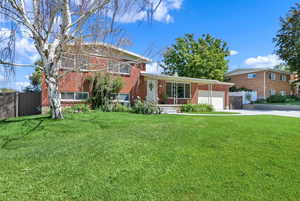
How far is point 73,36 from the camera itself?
7.15m

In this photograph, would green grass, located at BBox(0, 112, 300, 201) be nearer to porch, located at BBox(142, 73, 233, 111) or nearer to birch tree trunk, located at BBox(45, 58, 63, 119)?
birch tree trunk, located at BBox(45, 58, 63, 119)

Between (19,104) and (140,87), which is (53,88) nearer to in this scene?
(19,104)

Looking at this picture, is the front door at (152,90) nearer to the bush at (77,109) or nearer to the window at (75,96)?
the window at (75,96)

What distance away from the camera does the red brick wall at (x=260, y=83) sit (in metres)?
25.6

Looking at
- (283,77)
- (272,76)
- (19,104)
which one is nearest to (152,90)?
(19,104)

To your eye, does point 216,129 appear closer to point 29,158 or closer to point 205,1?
point 29,158

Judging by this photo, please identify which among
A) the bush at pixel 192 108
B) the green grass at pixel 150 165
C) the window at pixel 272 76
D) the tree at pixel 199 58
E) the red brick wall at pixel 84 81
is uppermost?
the tree at pixel 199 58

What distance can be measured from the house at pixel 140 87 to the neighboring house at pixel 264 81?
10005mm

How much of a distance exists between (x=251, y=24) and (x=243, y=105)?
1182 centimetres

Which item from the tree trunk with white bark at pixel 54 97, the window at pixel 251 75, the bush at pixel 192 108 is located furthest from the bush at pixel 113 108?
the window at pixel 251 75

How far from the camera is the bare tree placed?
6.05m

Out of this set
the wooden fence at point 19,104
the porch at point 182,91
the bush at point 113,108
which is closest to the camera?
the wooden fence at point 19,104

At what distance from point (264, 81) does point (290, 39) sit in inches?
242

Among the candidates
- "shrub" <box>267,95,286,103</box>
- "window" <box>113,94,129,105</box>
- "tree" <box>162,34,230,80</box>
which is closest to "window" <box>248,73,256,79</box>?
"tree" <box>162,34,230,80</box>
